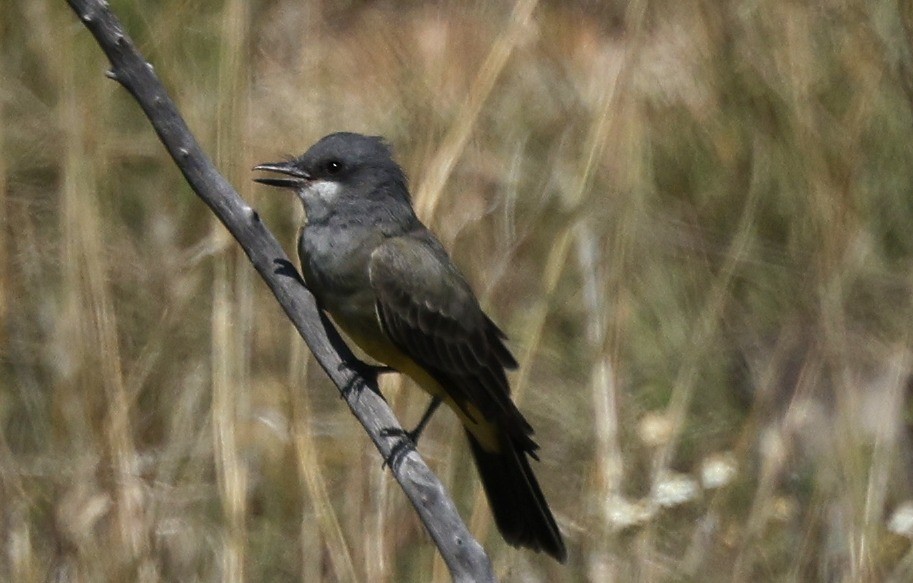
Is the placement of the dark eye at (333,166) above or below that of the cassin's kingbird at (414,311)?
above

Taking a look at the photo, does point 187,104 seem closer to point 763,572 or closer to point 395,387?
point 395,387

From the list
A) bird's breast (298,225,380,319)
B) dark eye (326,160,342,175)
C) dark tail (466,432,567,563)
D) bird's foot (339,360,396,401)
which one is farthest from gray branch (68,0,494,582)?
dark eye (326,160,342,175)

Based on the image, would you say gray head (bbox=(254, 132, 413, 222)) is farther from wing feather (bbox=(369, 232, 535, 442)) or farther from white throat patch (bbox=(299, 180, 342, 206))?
wing feather (bbox=(369, 232, 535, 442))

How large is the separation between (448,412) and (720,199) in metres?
1.38

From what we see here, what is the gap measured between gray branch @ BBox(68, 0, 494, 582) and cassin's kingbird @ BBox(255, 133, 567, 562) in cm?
60

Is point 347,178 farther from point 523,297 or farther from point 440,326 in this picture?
point 523,297

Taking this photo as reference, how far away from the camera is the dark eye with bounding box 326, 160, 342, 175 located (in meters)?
4.14

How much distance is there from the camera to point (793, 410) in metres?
4.16

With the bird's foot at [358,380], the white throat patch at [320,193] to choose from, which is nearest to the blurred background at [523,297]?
the white throat patch at [320,193]

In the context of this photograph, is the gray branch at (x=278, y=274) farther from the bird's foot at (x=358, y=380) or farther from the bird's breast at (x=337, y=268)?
the bird's breast at (x=337, y=268)

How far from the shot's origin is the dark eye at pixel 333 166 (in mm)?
4145

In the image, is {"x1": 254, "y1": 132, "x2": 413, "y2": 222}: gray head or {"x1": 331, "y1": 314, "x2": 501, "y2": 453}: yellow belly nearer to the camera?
{"x1": 331, "y1": 314, "x2": 501, "y2": 453}: yellow belly

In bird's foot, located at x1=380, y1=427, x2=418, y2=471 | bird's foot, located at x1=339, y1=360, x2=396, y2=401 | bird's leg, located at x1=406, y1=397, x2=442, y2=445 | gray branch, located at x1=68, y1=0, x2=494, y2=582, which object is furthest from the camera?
bird's leg, located at x1=406, y1=397, x2=442, y2=445

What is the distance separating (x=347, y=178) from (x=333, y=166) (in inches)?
1.9
